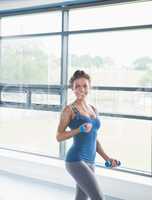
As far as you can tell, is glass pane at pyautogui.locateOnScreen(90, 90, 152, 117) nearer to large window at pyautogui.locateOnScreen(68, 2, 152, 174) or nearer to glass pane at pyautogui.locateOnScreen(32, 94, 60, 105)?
large window at pyautogui.locateOnScreen(68, 2, 152, 174)

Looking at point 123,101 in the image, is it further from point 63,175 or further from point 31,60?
point 31,60

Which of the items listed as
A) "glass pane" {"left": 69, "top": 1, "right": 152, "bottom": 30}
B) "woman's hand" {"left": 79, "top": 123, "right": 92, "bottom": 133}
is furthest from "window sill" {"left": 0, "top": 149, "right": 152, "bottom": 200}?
"glass pane" {"left": 69, "top": 1, "right": 152, "bottom": 30}

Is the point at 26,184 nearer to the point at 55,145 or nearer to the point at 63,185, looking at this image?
the point at 63,185

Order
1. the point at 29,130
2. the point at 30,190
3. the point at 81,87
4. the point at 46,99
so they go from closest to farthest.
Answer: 1. the point at 81,87
2. the point at 30,190
3. the point at 46,99
4. the point at 29,130

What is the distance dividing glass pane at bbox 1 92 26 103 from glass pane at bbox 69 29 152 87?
1206mm

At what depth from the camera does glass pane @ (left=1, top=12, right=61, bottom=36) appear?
202 inches

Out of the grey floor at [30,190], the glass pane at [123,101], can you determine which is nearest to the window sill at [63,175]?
the grey floor at [30,190]

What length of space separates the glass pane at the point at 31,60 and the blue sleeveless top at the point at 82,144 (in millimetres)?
2624

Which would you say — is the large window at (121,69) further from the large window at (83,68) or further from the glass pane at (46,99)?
the glass pane at (46,99)

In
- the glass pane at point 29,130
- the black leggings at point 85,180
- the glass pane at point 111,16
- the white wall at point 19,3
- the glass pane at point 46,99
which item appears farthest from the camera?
the glass pane at point 29,130

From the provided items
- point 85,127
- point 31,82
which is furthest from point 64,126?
point 31,82

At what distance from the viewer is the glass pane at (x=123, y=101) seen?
4.37 metres

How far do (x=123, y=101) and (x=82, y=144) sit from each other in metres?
2.13

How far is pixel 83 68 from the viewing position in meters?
5.00
